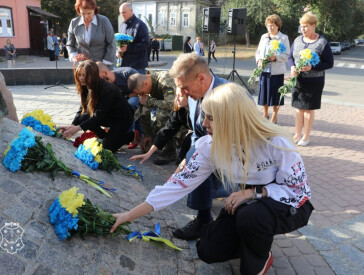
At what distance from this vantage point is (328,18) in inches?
1606

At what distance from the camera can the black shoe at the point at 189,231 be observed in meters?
2.71

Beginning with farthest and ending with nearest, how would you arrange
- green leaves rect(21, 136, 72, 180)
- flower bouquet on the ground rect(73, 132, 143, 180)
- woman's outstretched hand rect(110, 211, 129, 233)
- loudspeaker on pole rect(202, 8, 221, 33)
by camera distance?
loudspeaker on pole rect(202, 8, 221, 33) < flower bouquet on the ground rect(73, 132, 143, 180) < green leaves rect(21, 136, 72, 180) < woman's outstretched hand rect(110, 211, 129, 233)

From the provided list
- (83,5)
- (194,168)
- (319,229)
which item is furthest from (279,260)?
(83,5)

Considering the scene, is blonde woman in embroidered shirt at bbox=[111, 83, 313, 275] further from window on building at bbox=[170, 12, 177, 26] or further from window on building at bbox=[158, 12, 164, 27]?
window on building at bbox=[158, 12, 164, 27]

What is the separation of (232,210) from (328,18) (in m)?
43.9

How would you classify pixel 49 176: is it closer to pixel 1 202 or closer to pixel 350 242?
pixel 1 202

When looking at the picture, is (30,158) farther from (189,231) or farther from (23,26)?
(23,26)

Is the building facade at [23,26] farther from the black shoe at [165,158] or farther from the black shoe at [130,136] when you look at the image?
the black shoe at [165,158]

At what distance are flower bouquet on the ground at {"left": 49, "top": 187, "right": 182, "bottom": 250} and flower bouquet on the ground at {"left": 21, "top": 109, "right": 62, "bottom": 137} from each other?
5.99ft

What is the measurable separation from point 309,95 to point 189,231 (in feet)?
10.9

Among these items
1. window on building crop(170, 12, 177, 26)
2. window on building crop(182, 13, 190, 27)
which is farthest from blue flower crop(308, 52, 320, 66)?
window on building crop(170, 12, 177, 26)

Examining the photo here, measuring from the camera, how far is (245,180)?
2131 millimetres

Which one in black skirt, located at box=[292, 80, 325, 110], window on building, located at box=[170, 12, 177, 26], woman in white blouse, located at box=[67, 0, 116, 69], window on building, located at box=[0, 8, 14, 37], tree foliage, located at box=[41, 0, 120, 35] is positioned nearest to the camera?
woman in white blouse, located at box=[67, 0, 116, 69]

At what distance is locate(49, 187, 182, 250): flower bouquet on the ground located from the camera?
210cm
